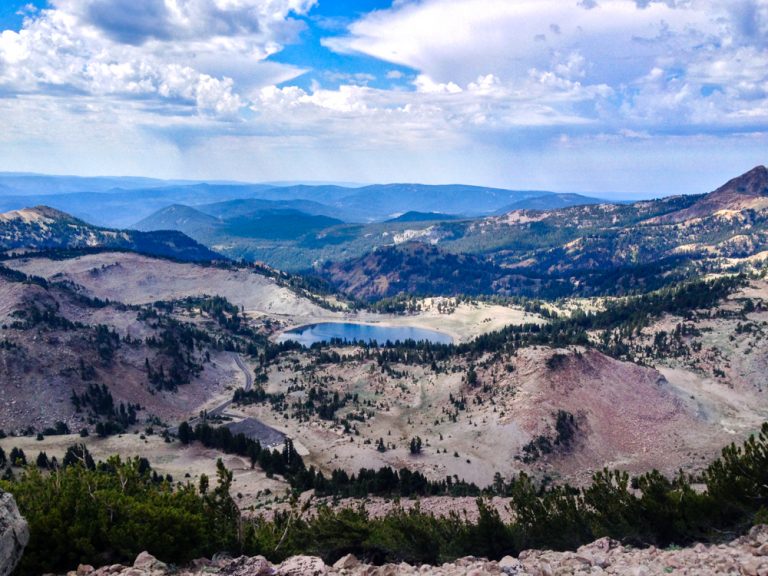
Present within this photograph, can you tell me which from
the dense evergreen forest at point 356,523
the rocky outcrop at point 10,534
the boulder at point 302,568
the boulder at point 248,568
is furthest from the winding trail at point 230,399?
the boulder at point 302,568

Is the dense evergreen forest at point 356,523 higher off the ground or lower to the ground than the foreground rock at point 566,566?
lower

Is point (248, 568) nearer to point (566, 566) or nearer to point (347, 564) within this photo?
point (347, 564)

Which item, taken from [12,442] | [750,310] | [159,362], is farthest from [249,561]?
[750,310]

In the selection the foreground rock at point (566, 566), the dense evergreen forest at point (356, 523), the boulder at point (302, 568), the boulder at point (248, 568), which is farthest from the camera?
the dense evergreen forest at point (356, 523)

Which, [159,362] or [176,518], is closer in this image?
[176,518]

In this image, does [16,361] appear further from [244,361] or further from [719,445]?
[719,445]

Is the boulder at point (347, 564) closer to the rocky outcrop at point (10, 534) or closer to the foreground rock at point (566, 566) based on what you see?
the foreground rock at point (566, 566)
